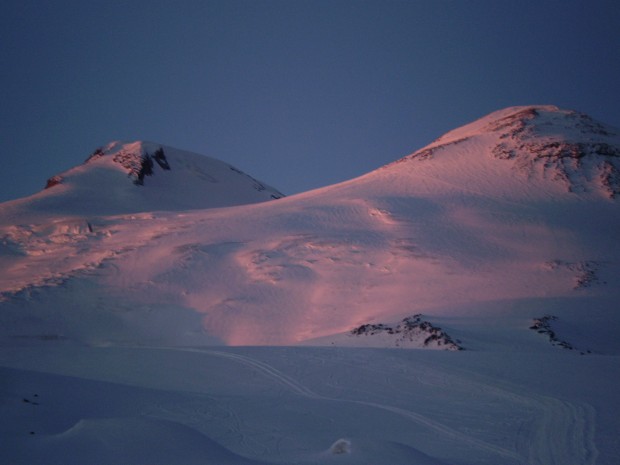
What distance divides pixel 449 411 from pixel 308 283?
490 inches

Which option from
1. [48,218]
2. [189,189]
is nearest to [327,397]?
[48,218]

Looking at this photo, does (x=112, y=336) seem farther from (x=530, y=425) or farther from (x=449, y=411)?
(x=530, y=425)

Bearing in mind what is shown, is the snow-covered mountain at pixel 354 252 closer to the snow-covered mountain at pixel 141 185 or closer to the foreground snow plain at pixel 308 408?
the snow-covered mountain at pixel 141 185

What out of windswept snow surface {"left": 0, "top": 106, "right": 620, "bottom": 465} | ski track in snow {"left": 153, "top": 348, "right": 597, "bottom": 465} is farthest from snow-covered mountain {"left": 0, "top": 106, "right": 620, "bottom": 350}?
ski track in snow {"left": 153, "top": 348, "right": 597, "bottom": 465}

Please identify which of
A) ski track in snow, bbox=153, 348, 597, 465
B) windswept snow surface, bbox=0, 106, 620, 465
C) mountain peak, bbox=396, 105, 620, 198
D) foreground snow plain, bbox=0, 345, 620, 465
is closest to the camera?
foreground snow plain, bbox=0, 345, 620, 465

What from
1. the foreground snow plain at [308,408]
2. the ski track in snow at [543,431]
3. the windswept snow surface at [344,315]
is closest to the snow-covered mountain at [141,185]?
the windswept snow surface at [344,315]

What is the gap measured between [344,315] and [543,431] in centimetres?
1025

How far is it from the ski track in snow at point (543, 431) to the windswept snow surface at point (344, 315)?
34mm

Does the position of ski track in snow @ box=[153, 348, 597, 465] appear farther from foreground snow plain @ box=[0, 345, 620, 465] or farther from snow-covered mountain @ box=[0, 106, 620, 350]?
snow-covered mountain @ box=[0, 106, 620, 350]

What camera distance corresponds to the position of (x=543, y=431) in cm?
543

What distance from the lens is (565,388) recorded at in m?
7.11

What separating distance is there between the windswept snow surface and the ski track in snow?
0.03 m

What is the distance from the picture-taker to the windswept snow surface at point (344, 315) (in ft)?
16.2

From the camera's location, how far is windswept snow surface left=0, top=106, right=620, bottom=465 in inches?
194
